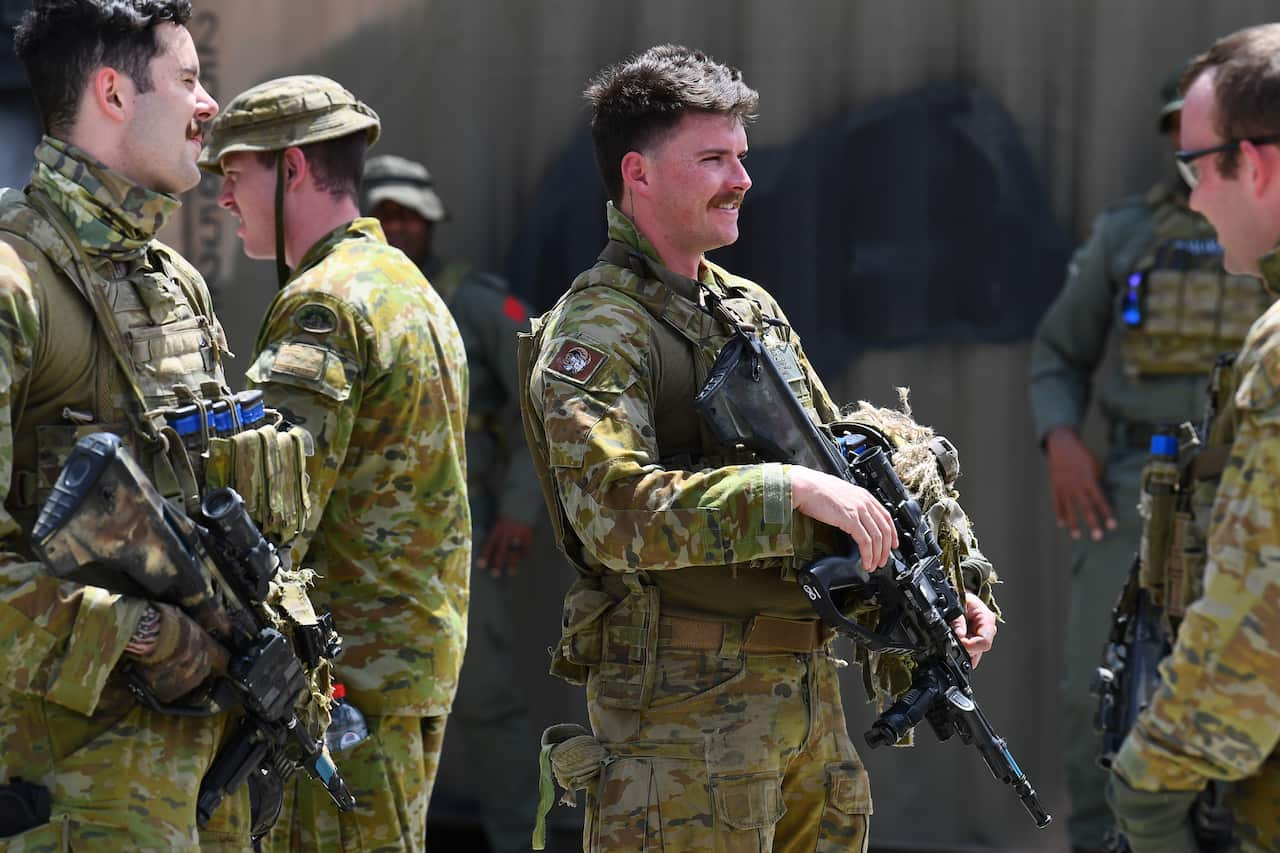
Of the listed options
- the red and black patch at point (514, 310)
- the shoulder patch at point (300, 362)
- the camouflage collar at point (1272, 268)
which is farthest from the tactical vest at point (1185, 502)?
the red and black patch at point (514, 310)

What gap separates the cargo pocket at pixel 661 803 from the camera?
2.83m

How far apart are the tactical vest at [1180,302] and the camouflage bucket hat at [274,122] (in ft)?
8.27

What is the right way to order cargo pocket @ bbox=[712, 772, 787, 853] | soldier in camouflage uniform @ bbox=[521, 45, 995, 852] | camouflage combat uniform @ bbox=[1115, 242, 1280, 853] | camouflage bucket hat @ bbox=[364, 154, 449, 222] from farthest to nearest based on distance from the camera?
camouflage bucket hat @ bbox=[364, 154, 449, 222] < cargo pocket @ bbox=[712, 772, 787, 853] < soldier in camouflage uniform @ bbox=[521, 45, 995, 852] < camouflage combat uniform @ bbox=[1115, 242, 1280, 853]

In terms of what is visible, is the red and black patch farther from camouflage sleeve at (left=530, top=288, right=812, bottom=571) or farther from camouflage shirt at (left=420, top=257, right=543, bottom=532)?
camouflage sleeve at (left=530, top=288, right=812, bottom=571)

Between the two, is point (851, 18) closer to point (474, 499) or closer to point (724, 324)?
point (474, 499)

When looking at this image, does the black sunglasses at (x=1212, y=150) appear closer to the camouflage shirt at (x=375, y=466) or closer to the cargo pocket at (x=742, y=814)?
the cargo pocket at (x=742, y=814)

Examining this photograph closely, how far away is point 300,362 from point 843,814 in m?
1.32

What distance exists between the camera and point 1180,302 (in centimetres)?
484

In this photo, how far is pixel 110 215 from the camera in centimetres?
260

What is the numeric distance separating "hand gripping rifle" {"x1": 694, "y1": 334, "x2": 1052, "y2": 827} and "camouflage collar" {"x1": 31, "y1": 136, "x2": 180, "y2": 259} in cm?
96

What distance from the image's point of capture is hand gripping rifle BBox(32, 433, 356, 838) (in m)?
2.35

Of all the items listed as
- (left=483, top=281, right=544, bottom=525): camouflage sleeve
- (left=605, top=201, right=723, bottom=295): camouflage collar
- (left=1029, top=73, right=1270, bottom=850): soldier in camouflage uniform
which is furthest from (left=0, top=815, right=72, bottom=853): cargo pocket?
(left=1029, top=73, right=1270, bottom=850): soldier in camouflage uniform

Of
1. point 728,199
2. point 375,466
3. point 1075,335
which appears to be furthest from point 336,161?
point 1075,335

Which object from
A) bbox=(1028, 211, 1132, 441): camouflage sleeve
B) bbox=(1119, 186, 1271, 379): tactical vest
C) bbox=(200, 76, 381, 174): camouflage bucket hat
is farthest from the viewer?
bbox=(1028, 211, 1132, 441): camouflage sleeve
